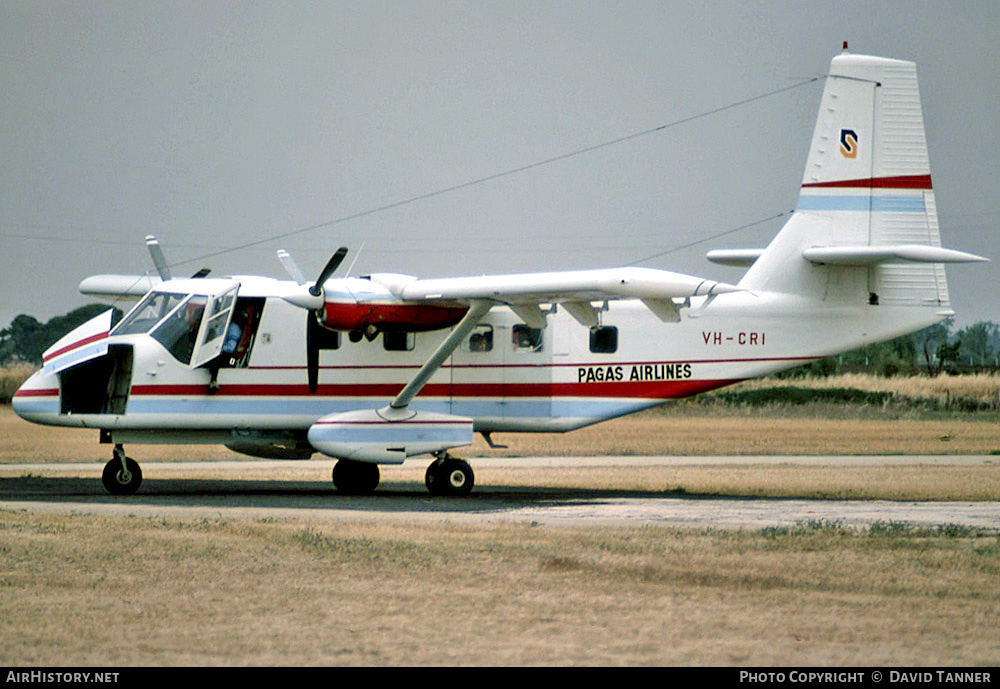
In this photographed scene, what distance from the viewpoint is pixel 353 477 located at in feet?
77.5

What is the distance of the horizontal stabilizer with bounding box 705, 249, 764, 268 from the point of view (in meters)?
25.1

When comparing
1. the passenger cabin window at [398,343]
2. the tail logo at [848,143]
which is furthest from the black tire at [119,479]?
the tail logo at [848,143]

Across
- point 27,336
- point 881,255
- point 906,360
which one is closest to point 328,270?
point 881,255

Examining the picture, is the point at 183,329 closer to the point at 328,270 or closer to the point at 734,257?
the point at 328,270

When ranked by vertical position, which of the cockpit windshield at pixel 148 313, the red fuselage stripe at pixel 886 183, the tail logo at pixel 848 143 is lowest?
the cockpit windshield at pixel 148 313

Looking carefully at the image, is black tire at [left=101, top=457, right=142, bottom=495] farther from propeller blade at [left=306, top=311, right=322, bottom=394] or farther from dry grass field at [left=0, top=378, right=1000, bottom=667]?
dry grass field at [left=0, top=378, right=1000, bottom=667]

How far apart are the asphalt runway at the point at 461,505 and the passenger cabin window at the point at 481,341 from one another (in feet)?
8.61

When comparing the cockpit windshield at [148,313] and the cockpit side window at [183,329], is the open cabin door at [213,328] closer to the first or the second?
the cockpit side window at [183,329]

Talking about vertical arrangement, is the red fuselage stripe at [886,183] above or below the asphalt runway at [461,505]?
above

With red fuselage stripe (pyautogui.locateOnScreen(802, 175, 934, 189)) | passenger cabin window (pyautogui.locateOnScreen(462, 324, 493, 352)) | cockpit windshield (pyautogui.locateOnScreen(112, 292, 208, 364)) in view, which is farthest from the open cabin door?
red fuselage stripe (pyautogui.locateOnScreen(802, 175, 934, 189))

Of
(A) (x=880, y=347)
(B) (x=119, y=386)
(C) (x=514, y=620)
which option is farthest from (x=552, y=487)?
(A) (x=880, y=347)

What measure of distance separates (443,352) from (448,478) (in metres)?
2.48

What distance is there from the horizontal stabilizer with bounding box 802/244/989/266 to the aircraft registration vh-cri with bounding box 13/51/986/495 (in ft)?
0.16

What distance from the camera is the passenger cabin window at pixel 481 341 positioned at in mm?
22484
